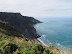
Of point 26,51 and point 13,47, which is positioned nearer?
point 26,51

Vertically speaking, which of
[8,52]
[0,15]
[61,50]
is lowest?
[0,15]

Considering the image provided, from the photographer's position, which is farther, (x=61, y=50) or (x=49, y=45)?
(x=49, y=45)

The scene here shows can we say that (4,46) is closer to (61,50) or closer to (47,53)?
(47,53)

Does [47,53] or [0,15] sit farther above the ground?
[47,53]

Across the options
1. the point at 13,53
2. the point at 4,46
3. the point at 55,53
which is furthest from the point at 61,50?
the point at 4,46

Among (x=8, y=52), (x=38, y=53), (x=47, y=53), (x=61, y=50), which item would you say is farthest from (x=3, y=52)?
(x=61, y=50)

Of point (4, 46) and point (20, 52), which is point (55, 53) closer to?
point (20, 52)

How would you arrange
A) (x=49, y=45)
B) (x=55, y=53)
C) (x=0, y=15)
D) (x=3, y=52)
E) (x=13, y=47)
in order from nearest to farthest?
(x=3, y=52) → (x=55, y=53) → (x=13, y=47) → (x=49, y=45) → (x=0, y=15)

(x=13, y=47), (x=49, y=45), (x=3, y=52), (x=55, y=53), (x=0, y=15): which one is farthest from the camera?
(x=0, y=15)

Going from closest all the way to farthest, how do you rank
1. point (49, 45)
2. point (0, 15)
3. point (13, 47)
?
point (13, 47), point (49, 45), point (0, 15)
